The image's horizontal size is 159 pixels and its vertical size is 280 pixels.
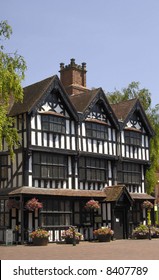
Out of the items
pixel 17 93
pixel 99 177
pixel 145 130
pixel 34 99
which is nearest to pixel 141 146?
pixel 145 130

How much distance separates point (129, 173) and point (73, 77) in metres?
10.4

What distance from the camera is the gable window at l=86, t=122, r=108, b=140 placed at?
35.3 metres

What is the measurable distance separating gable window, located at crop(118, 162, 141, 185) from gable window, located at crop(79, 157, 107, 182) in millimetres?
1945

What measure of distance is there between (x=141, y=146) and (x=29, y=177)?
1256 centimetres

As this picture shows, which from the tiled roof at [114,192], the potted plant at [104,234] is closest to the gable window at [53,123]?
the tiled roof at [114,192]

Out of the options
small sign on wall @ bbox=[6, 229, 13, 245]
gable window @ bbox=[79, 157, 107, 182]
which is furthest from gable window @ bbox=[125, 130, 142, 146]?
small sign on wall @ bbox=[6, 229, 13, 245]

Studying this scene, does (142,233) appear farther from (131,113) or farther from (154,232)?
(131,113)

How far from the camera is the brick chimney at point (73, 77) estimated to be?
41125 mm

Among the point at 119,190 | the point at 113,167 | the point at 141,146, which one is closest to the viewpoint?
the point at 119,190

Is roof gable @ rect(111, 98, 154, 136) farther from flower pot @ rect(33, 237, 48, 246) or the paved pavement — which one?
the paved pavement

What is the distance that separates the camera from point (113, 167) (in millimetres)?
36812

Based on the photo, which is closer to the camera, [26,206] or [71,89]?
[26,206]

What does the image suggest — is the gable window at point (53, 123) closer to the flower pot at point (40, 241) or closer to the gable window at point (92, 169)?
the gable window at point (92, 169)

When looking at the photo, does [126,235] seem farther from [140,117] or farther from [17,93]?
[17,93]
